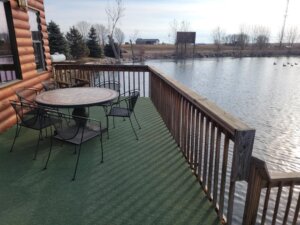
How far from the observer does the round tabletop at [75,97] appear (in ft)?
9.98

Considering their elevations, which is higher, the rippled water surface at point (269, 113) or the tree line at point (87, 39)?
the tree line at point (87, 39)

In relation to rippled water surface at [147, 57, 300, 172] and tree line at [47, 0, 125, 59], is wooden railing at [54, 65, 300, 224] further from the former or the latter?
tree line at [47, 0, 125, 59]

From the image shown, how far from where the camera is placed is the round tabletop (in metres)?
3.04

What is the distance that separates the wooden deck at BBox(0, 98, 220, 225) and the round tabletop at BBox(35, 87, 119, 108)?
627 millimetres

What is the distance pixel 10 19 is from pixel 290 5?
60115mm

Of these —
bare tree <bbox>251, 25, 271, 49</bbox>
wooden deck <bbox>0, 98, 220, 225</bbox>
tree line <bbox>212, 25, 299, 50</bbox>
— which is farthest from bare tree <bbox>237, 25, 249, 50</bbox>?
wooden deck <bbox>0, 98, 220, 225</bbox>

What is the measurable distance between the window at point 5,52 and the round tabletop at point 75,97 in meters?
1.32

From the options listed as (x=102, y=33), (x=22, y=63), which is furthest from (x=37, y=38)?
(x=102, y=33)

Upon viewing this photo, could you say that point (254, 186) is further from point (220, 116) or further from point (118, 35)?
point (118, 35)

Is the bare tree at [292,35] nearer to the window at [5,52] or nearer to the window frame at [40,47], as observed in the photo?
the window frame at [40,47]

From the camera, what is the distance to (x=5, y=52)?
509cm

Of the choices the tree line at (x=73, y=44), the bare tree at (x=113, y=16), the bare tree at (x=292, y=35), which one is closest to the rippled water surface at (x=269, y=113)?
the tree line at (x=73, y=44)

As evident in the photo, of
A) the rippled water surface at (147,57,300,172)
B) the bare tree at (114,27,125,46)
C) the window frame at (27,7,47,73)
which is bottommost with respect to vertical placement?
the rippled water surface at (147,57,300,172)

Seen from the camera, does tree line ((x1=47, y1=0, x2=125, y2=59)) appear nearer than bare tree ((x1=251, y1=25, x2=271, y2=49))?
Yes
